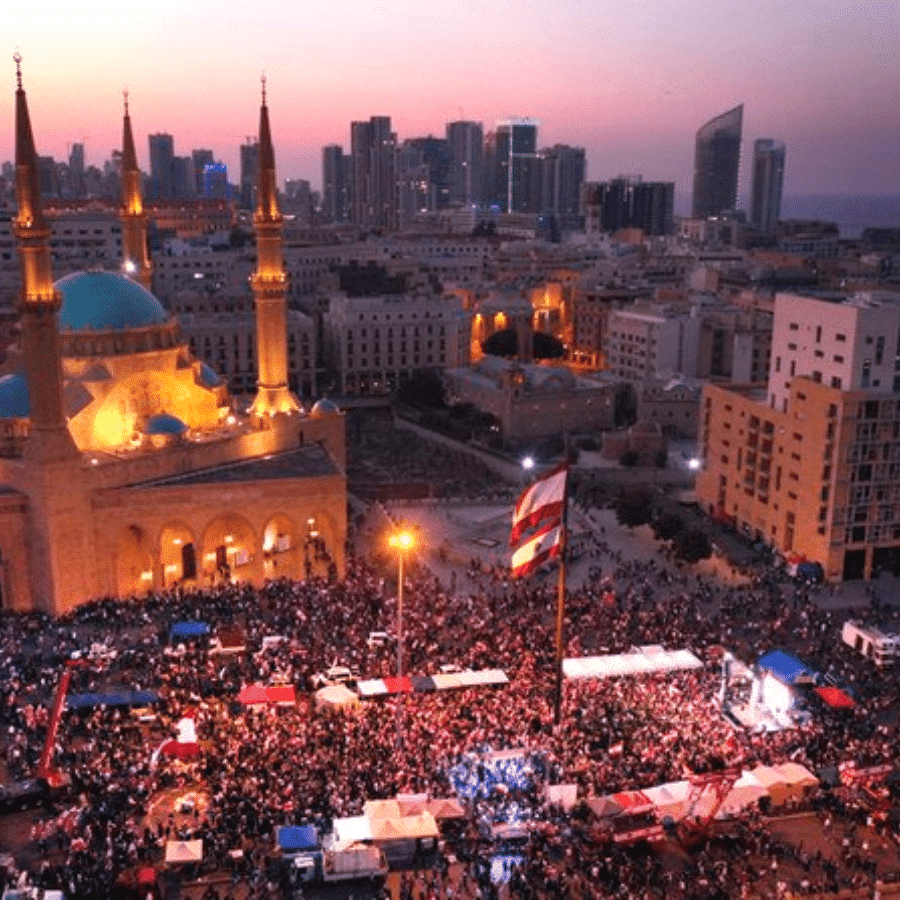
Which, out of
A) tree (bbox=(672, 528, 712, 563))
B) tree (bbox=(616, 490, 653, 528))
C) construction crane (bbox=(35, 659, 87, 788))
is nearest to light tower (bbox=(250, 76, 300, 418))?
tree (bbox=(616, 490, 653, 528))

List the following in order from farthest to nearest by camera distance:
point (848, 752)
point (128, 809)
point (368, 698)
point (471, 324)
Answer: point (471, 324) → point (368, 698) → point (848, 752) → point (128, 809)

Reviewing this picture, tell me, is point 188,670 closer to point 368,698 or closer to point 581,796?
point 368,698

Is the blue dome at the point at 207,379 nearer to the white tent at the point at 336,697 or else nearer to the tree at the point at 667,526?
the tree at the point at 667,526

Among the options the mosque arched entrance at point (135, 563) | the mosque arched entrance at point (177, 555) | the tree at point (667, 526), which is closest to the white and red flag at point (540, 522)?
the mosque arched entrance at point (177, 555)

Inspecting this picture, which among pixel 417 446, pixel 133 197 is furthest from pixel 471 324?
pixel 133 197

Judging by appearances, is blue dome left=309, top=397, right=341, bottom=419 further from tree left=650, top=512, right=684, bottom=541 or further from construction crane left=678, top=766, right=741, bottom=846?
construction crane left=678, top=766, right=741, bottom=846

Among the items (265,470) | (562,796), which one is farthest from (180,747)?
(265,470)

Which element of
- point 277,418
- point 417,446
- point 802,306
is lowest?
point 417,446
